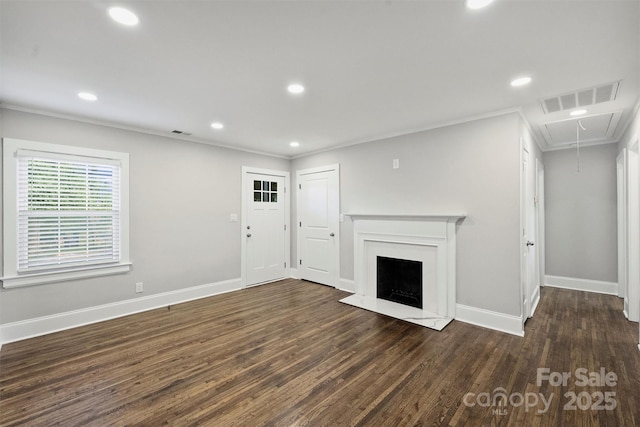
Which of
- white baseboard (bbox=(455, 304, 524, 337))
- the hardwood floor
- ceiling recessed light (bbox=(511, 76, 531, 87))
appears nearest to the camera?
the hardwood floor

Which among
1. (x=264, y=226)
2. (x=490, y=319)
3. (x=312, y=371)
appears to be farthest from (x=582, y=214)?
(x=264, y=226)

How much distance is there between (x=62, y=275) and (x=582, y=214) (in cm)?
770

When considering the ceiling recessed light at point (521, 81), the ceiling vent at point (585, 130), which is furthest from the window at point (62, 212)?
the ceiling vent at point (585, 130)

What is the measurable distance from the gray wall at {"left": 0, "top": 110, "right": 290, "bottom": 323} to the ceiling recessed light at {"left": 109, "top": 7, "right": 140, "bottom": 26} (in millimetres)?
2425

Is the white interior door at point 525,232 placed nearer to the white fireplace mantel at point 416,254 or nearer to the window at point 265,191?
the white fireplace mantel at point 416,254

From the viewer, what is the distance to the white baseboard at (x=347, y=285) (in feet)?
15.5

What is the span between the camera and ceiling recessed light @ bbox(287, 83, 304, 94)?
2615mm

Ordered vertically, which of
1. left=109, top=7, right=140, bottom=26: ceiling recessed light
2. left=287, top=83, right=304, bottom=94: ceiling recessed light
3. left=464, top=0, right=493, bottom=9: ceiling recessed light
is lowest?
left=464, top=0, right=493, bottom=9: ceiling recessed light

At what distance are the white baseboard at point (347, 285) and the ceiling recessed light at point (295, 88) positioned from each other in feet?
10.3

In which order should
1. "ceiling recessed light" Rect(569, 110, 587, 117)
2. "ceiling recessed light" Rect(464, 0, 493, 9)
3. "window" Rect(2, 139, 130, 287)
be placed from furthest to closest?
"ceiling recessed light" Rect(569, 110, 587, 117) < "window" Rect(2, 139, 130, 287) < "ceiling recessed light" Rect(464, 0, 493, 9)

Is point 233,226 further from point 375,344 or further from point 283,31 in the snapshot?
point 283,31

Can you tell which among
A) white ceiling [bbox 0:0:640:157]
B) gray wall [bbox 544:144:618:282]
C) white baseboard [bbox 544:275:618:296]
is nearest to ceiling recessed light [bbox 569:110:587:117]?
white ceiling [bbox 0:0:640:157]

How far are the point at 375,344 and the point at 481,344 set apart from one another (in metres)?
1.09

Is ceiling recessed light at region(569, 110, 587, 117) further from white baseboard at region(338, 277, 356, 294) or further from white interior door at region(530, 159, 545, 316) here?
white baseboard at region(338, 277, 356, 294)
